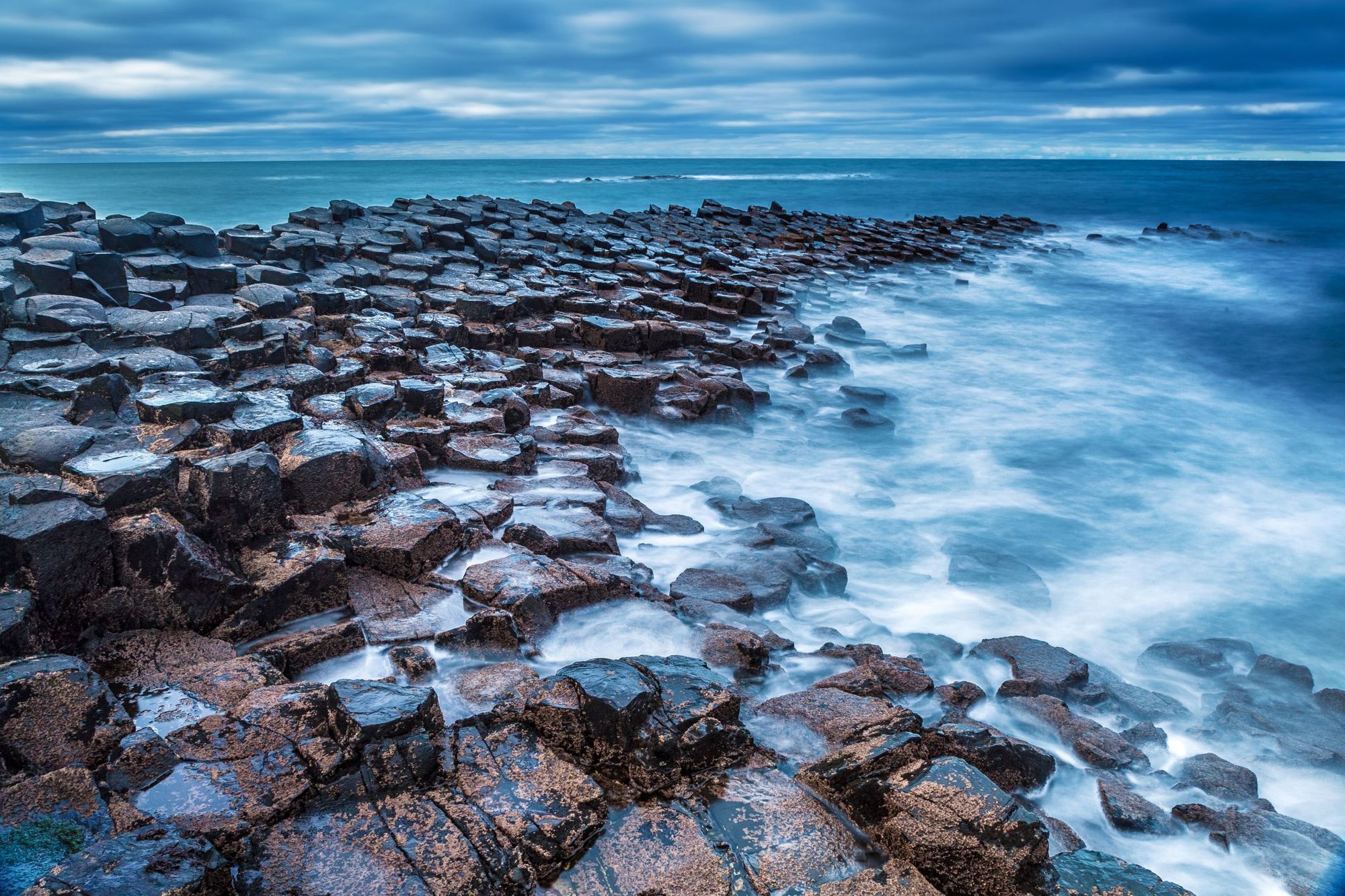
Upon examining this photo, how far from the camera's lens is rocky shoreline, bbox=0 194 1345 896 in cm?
224

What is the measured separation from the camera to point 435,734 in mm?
2531

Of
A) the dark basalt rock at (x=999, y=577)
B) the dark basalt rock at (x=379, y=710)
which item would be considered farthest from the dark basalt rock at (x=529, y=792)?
the dark basalt rock at (x=999, y=577)

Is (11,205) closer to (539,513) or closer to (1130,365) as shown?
(539,513)

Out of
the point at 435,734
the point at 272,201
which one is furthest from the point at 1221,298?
the point at 272,201

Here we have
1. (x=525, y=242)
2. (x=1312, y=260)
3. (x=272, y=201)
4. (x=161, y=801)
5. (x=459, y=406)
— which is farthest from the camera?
(x=272, y=201)

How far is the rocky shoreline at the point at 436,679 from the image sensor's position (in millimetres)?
2238

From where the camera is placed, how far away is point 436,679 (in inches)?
122

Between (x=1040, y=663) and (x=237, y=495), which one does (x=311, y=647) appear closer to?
(x=237, y=495)

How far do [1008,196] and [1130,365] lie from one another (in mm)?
34714

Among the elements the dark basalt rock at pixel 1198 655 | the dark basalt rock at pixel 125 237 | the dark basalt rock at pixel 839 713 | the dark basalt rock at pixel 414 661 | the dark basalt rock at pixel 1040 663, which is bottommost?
the dark basalt rock at pixel 1198 655

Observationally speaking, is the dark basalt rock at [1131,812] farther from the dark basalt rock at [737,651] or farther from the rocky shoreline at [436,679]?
the dark basalt rock at [737,651]

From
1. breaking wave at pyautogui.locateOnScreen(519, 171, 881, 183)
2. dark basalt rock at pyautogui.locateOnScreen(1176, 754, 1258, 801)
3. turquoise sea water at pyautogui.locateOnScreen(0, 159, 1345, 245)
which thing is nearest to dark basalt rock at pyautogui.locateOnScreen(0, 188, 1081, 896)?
dark basalt rock at pyautogui.locateOnScreen(1176, 754, 1258, 801)

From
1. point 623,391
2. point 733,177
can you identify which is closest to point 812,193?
point 733,177

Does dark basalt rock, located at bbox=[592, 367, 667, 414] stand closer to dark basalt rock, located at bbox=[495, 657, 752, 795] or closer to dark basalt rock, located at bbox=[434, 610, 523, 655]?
dark basalt rock, located at bbox=[434, 610, 523, 655]
